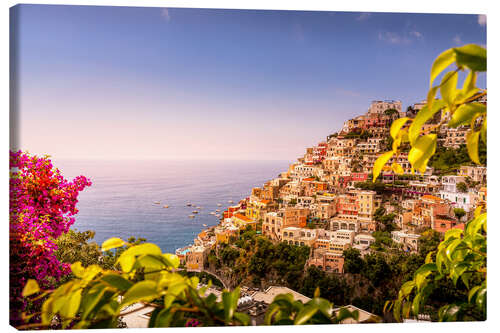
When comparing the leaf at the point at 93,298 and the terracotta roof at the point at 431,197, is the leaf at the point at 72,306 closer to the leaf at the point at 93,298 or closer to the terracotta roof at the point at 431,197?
the leaf at the point at 93,298

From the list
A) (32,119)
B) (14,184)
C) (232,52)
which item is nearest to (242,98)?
(232,52)

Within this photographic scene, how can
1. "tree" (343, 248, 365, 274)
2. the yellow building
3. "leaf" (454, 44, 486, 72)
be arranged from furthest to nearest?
the yellow building → "tree" (343, 248, 365, 274) → "leaf" (454, 44, 486, 72)

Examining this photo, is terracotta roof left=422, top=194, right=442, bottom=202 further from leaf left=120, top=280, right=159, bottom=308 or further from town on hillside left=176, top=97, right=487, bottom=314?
leaf left=120, top=280, right=159, bottom=308

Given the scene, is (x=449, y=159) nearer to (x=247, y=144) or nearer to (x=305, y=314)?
(x=247, y=144)

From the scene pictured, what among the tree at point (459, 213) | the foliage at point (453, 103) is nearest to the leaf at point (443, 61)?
the foliage at point (453, 103)

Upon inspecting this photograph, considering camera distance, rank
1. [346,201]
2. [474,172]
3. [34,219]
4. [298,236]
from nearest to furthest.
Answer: [34,219] → [474,172] → [298,236] → [346,201]

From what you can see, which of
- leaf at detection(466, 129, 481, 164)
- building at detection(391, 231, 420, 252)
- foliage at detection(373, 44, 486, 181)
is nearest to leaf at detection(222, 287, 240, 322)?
foliage at detection(373, 44, 486, 181)

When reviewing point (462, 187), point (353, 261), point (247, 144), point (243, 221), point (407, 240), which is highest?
point (247, 144)

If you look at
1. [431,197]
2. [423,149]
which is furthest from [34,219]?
[431,197]
